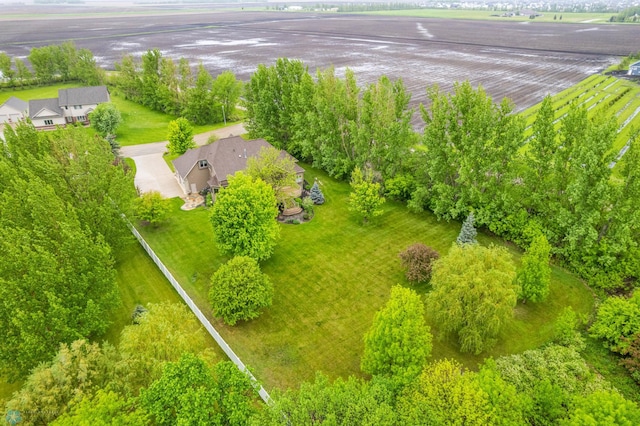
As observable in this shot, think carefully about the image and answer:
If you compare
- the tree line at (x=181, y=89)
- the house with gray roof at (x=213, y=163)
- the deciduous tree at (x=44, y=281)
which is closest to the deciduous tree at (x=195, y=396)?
the deciduous tree at (x=44, y=281)

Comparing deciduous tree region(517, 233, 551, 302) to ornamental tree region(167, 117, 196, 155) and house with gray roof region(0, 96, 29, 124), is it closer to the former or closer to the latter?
ornamental tree region(167, 117, 196, 155)

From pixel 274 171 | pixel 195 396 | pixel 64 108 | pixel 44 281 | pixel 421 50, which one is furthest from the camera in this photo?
pixel 421 50

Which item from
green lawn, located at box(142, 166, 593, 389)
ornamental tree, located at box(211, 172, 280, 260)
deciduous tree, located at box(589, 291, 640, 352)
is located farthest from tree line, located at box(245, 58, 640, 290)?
ornamental tree, located at box(211, 172, 280, 260)

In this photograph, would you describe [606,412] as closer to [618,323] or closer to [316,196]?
[618,323]

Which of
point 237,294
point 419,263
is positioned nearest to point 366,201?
point 419,263

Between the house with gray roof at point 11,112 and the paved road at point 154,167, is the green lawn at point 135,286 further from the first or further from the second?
the house with gray roof at point 11,112

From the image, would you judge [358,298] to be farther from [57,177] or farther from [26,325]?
[57,177]
